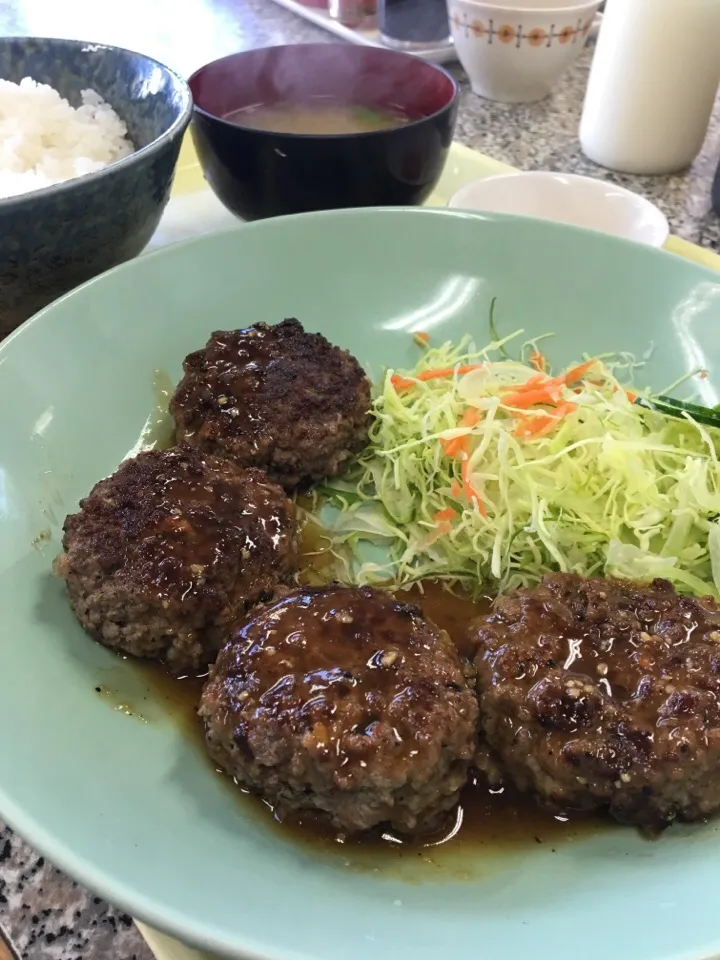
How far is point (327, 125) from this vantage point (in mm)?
2959

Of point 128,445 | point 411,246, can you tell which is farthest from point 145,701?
point 411,246

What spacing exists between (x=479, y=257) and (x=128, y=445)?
1226mm

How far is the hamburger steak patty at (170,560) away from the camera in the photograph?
5.42 ft

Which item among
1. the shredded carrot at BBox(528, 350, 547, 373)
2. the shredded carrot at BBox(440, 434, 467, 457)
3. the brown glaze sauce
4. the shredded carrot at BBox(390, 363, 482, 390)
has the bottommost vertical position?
the brown glaze sauce

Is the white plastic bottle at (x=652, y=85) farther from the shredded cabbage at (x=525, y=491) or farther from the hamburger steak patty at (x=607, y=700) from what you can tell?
the hamburger steak patty at (x=607, y=700)

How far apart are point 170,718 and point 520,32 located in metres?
3.36

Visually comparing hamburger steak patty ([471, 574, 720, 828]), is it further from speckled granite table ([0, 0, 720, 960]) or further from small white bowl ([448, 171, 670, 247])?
small white bowl ([448, 171, 670, 247])

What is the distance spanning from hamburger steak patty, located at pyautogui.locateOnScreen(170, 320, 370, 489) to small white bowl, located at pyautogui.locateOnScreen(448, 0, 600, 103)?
224 cm

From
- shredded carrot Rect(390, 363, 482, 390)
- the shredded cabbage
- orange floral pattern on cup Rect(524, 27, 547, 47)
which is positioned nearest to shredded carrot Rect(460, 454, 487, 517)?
the shredded cabbage

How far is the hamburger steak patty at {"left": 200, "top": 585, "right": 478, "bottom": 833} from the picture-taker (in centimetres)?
136

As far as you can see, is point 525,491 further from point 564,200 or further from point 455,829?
point 564,200

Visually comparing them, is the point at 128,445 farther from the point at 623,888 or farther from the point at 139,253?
the point at 623,888

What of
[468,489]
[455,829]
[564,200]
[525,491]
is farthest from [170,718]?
[564,200]

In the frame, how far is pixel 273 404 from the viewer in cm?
208
